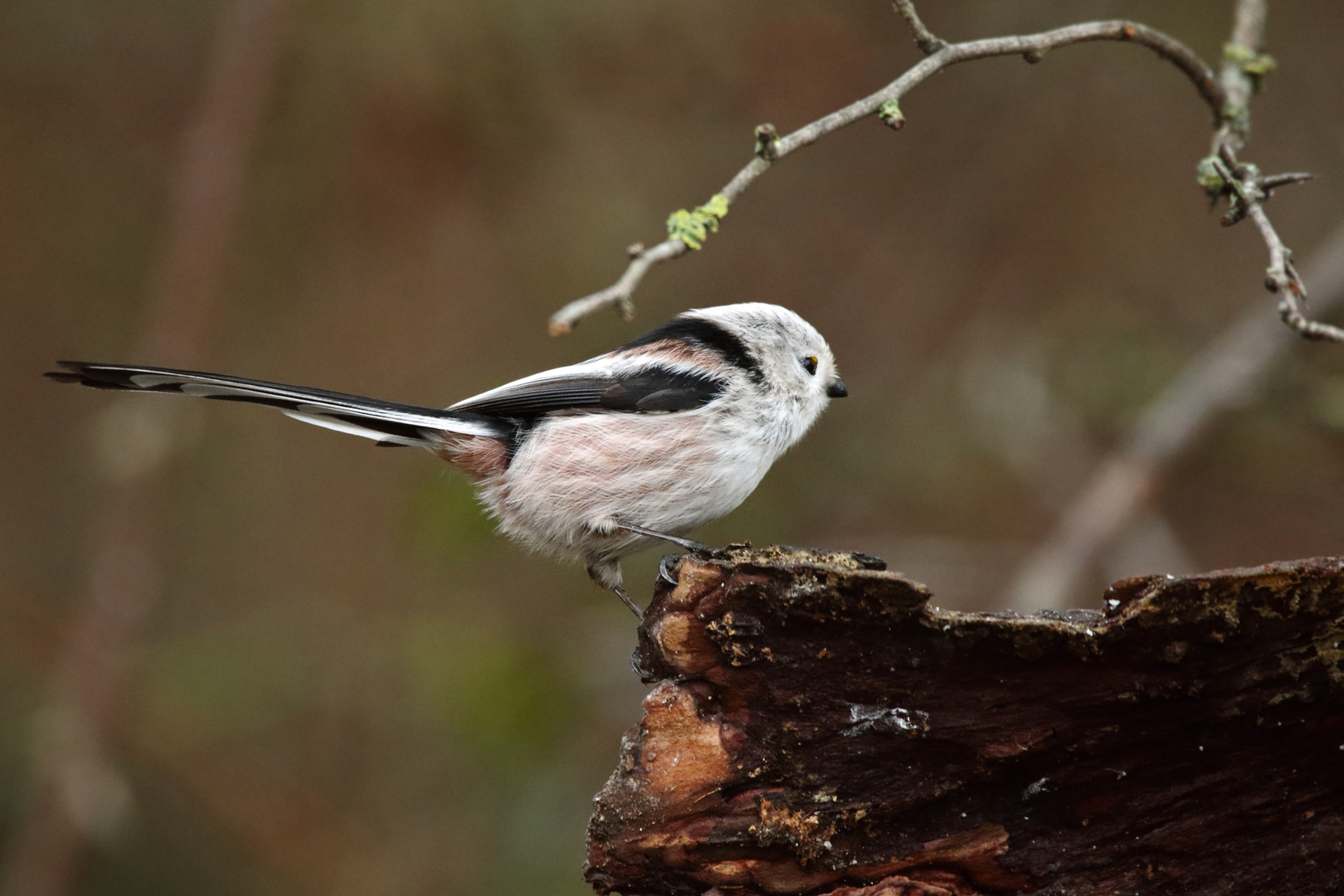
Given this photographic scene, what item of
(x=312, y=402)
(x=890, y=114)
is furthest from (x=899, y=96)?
(x=312, y=402)

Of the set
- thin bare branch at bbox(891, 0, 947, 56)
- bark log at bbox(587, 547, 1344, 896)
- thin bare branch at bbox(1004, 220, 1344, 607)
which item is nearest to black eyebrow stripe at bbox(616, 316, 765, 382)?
thin bare branch at bbox(891, 0, 947, 56)

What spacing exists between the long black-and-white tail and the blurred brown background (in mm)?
1865

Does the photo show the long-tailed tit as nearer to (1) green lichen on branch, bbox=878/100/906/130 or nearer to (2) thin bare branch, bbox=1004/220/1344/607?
(1) green lichen on branch, bbox=878/100/906/130

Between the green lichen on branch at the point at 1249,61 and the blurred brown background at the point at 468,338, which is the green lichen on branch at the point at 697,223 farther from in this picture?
the blurred brown background at the point at 468,338

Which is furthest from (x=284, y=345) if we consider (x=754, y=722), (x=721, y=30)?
(x=754, y=722)

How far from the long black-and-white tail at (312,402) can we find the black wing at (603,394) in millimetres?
88

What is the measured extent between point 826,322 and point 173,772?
4.81 metres

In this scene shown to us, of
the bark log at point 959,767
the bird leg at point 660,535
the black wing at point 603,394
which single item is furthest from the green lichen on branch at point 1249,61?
the bird leg at point 660,535

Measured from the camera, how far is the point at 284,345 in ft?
25.2

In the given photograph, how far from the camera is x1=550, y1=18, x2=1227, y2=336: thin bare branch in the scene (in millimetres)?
2113

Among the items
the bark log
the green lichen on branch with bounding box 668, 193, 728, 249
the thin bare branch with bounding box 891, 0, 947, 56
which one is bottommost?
the bark log

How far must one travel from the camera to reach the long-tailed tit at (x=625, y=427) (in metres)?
3.52

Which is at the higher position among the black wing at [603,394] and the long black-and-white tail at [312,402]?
the black wing at [603,394]

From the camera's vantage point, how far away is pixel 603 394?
371cm
